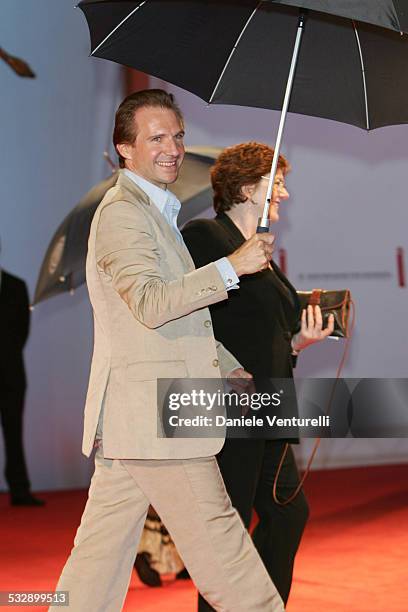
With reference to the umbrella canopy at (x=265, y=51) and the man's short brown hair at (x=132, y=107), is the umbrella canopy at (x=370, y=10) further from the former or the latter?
the umbrella canopy at (x=265, y=51)

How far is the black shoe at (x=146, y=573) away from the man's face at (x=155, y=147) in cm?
219

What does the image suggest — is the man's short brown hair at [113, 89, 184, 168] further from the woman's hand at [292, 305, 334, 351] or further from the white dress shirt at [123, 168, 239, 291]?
the woman's hand at [292, 305, 334, 351]

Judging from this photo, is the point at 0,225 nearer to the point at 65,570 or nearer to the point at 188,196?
the point at 188,196

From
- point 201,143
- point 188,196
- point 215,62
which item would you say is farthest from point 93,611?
point 201,143

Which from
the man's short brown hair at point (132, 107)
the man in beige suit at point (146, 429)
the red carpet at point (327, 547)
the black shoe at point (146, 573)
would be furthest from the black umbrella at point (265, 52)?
the black shoe at point (146, 573)

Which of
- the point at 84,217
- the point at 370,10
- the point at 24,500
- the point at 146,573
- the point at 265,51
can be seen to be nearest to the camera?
the point at 370,10

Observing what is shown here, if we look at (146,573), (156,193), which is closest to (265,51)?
(156,193)

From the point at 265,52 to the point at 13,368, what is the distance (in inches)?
167

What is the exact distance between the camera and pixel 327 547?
17.1 ft

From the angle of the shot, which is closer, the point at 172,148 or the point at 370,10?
the point at 370,10

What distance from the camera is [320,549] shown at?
17.0 feet

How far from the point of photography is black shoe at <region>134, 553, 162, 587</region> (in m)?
4.38

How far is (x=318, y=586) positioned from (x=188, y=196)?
1.70 m

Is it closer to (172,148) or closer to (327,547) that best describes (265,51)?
(172,148)
